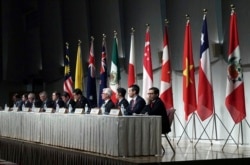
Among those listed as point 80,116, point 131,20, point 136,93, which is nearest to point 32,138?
point 80,116

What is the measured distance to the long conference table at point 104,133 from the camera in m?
6.94

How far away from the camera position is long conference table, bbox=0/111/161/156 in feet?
22.8

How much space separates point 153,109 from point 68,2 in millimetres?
11009

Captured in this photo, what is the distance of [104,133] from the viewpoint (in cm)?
725

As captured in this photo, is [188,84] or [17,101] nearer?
[188,84]

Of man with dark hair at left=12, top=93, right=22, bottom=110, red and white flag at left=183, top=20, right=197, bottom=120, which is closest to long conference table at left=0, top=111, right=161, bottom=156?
red and white flag at left=183, top=20, right=197, bottom=120

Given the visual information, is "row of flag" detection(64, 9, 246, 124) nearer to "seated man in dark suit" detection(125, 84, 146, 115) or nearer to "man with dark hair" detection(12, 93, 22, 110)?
"seated man in dark suit" detection(125, 84, 146, 115)

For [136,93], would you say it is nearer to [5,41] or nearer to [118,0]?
[118,0]

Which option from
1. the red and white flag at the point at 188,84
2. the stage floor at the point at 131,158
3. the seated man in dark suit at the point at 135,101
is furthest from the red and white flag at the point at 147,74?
the seated man in dark suit at the point at 135,101

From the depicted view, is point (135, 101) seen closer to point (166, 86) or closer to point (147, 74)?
point (166, 86)

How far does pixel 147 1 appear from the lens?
13367mm

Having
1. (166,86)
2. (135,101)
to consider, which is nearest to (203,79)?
(166,86)

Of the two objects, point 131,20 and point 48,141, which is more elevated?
point 131,20

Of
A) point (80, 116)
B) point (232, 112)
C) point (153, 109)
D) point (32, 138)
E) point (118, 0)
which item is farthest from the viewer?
point (118, 0)
